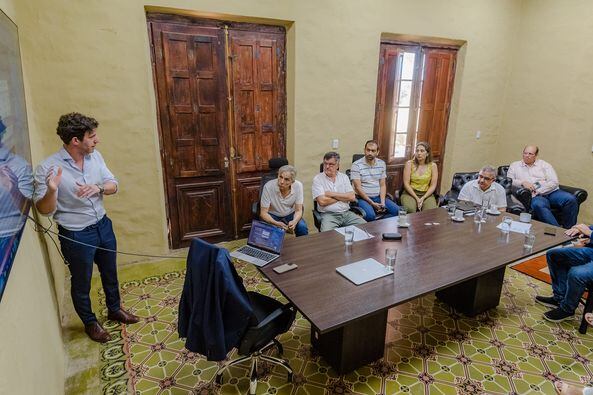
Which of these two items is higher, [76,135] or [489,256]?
[76,135]

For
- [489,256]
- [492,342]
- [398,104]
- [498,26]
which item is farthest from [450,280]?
[498,26]

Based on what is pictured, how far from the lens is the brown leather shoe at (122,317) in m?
2.73

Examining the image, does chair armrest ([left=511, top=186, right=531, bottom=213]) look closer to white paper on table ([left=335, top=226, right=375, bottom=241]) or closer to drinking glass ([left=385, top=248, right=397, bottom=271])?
white paper on table ([left=335, top=226, right=375, bottom=241])

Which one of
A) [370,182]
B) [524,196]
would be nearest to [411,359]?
[370,182]

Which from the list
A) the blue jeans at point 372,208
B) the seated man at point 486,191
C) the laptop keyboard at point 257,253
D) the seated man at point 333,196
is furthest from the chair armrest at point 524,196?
the laptop keyboard at point 257,253

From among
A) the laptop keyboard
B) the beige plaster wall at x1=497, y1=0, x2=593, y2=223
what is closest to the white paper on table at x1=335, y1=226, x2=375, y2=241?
the laptop keyboard

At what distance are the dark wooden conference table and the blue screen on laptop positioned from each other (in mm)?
86

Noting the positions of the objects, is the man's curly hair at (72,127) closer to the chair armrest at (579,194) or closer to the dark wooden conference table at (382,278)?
the dark wooden conference table at (382,278)

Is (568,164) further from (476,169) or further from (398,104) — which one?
(398,104)

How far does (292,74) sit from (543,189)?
3.44 meters

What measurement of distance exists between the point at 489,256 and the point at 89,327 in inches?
114

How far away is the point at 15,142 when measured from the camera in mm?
1752

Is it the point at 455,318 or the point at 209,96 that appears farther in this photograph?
the point at 209,96

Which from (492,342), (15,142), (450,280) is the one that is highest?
(15,142)
